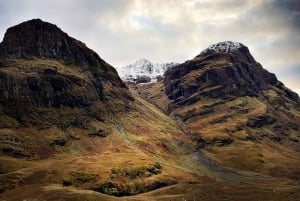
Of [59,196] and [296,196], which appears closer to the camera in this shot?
[59,196]

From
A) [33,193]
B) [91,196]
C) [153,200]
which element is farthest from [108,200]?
[33,193]

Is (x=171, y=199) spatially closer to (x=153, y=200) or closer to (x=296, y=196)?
(x=153, y=200)

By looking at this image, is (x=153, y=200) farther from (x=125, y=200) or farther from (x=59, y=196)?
(x=59, y=196)

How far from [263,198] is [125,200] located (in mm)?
65220

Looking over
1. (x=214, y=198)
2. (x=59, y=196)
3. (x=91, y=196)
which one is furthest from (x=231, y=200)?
(x=59, y=196)

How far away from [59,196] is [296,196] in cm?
10978

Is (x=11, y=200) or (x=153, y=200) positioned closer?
(x=11, y=200)

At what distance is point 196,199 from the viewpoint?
193m

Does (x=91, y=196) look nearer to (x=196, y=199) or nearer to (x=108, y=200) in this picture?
(x=108, y=200)

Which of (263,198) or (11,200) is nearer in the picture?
(11,200)

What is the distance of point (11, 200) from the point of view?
184m

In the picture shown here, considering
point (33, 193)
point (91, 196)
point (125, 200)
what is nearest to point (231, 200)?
point (125, 200)

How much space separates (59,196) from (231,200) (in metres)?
77.5

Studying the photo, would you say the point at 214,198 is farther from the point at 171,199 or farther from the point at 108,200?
the point at 108,200
